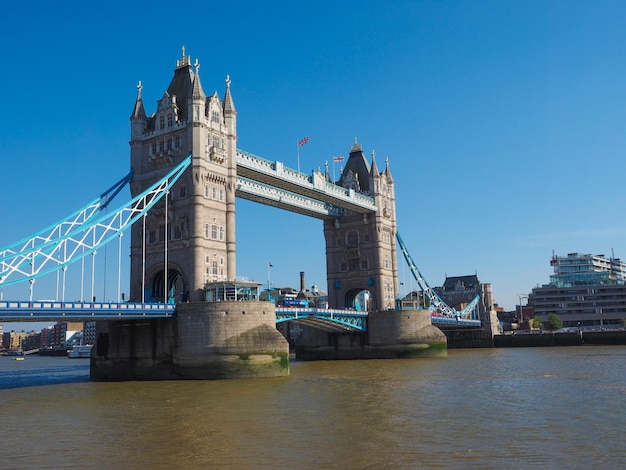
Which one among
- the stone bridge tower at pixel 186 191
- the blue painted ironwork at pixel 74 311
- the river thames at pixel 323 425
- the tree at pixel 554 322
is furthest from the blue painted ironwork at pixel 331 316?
the tree at pixel 554 322

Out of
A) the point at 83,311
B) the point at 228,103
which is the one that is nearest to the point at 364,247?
the point at 228,103

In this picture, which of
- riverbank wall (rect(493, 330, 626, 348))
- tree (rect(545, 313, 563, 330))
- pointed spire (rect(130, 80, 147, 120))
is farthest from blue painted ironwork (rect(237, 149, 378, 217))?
tree (rect(545, 313, 563, 330))

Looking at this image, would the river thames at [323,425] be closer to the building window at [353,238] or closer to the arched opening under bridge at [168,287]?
the arched opening under bridge at [168,287]

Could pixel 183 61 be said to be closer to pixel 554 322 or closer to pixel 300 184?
pixel 300 184

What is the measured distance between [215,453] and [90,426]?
7630 millimetres

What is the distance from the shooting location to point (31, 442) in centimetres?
1973

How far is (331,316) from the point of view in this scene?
6212cm

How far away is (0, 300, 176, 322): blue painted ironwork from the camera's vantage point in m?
34.9

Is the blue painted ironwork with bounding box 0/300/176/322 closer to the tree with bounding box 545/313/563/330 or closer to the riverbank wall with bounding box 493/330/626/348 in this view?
the riverbank wall with bounding box 493/330/626/348

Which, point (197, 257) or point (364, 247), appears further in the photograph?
point (364, 247)

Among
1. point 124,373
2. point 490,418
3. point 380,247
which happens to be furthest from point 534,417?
point 380,247

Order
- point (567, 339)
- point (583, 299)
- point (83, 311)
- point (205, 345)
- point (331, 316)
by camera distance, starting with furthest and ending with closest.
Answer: point (583, 299) → point (567, 339) → point (331, 316) → point (205, 345) → point (83, 311)

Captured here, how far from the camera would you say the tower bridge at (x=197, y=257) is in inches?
1693

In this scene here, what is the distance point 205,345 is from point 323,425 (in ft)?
72.4
